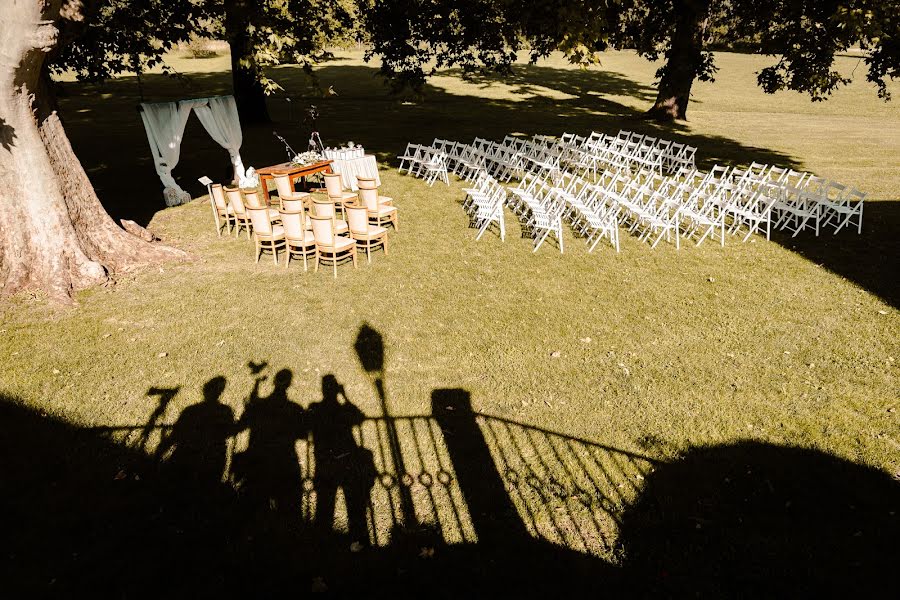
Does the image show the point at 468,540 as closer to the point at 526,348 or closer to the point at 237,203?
the point at 526,348

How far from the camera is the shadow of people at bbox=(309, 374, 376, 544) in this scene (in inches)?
167

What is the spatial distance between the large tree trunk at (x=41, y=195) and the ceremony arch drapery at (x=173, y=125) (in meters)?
3.54

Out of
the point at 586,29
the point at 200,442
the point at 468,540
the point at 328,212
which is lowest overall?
the point at 200,442

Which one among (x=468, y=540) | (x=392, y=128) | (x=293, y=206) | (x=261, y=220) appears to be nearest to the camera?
(x=468, y=540)

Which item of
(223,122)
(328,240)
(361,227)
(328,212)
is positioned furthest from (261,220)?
(223,122)

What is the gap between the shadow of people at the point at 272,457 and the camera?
434 centimetres

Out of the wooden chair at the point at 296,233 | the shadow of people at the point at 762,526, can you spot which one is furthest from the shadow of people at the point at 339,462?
the wooden chair at the point at 296,233

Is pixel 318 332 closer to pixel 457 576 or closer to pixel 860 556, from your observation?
pixel 457 576

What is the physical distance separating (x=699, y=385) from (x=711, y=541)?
220cm

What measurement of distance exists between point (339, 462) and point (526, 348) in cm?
281

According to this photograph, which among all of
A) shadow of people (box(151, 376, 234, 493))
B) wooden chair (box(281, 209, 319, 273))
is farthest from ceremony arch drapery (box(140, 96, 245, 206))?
shadow of people (box(151, 376, 234, 493))

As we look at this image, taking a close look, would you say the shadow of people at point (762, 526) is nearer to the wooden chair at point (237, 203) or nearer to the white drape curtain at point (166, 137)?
the wooden chair at point (237, 203)

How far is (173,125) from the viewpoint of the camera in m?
12.3

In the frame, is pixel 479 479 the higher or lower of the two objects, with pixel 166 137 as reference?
lower
